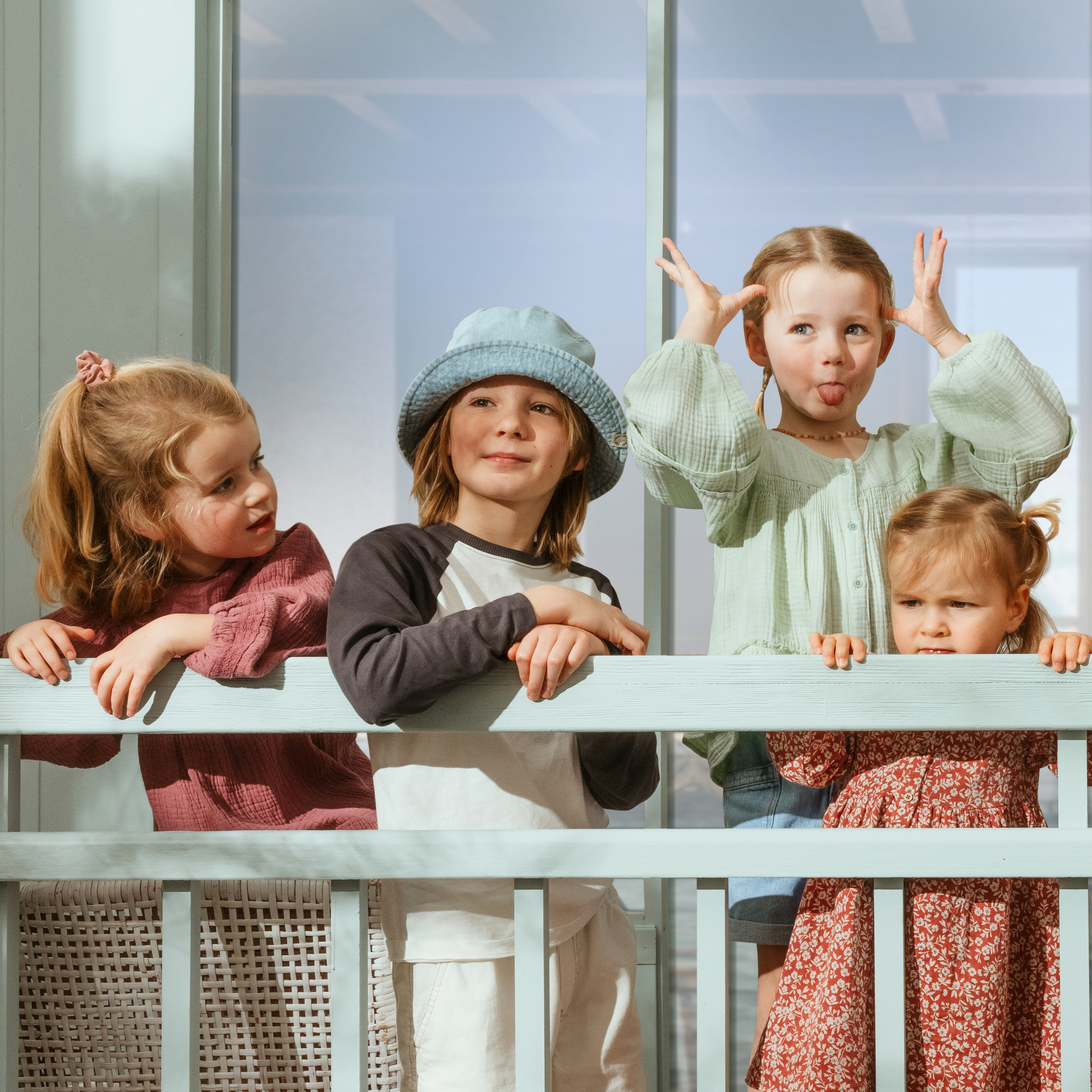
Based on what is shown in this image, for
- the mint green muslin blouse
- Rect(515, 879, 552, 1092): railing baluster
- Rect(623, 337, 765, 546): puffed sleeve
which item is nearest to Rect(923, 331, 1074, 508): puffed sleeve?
the mint green muslin blouse

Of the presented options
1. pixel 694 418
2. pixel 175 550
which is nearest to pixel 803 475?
pixel 694 418

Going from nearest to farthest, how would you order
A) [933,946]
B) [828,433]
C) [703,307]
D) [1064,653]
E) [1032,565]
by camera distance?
1. [1064,653]
2. [933,946]
3. [1032,565]
4. [703,307]
5. [828,433]

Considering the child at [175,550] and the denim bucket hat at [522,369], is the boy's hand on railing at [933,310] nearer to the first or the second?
the denim bucket hat at [522,369]

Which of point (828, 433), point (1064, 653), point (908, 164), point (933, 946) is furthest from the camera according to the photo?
point (908, 164)

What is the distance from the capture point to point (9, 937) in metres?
1.02

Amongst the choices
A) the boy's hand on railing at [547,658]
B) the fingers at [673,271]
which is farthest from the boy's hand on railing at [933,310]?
the boy's hand on railing at [547,658]

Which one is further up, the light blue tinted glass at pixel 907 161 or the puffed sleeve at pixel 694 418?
the light blue tinted glass at pixel 907 161

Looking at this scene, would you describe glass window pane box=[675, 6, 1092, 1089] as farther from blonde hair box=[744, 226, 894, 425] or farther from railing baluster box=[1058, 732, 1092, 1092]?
railing baluster box=[1058, 732, 1092, 1092]

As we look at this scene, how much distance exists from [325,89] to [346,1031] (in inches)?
62.6

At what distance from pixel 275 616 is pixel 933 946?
0.69 metres

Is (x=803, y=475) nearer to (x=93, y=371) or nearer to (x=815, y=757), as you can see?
(x=815, y=757)

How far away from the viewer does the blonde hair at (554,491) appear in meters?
1.29

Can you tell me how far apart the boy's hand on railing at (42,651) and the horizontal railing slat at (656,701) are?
0.04ft

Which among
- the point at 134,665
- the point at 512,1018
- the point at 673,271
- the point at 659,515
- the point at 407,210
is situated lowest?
the point at 512,1018
